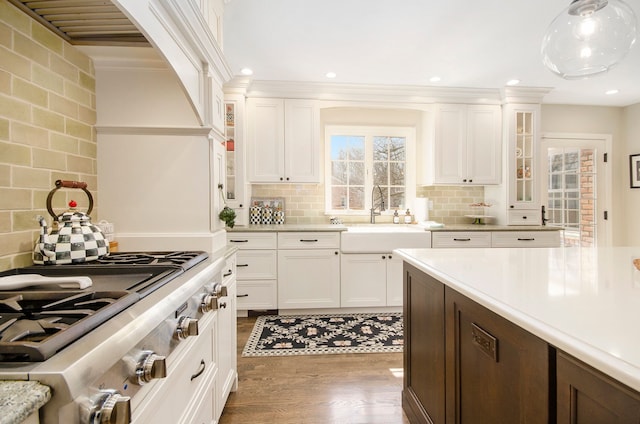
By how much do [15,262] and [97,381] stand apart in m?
0.85

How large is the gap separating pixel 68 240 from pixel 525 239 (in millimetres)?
3827

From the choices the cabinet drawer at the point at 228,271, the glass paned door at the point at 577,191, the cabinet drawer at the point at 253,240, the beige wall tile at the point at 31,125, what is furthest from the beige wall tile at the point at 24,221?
the glass paned door at the point at 577,191

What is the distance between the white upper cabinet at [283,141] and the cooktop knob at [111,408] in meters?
2.90

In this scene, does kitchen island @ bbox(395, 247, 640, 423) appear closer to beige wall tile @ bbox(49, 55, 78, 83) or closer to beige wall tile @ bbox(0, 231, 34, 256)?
beige wall tile @ bbox(0, 231, 34, 256)

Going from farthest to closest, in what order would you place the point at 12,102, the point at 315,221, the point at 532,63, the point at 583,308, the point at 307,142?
1. the point at 315,221
2. the point at 307,142
3. the point at 532,63
4. the point at 12,102
5. the point at 583,308

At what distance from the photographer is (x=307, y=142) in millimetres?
3396

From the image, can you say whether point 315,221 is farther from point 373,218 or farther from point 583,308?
point 583,308

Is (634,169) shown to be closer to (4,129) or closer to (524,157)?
(524,157)

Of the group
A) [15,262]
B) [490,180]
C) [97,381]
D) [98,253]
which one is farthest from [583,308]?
[490,180]

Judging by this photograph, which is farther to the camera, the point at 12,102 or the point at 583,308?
the point at 12,102

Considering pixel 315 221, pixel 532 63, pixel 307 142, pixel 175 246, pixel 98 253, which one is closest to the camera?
pixel 98 253

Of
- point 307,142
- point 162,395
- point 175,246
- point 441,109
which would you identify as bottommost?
point 162,395

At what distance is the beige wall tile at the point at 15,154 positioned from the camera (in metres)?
1.03

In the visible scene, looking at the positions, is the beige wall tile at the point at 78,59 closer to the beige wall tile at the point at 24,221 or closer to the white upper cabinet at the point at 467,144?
the beige wall tile at the point at 24,221
